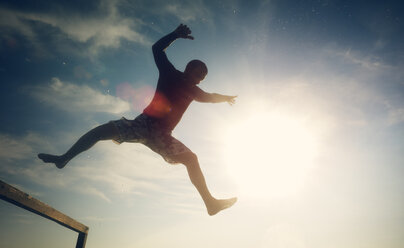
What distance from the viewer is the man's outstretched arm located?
3365 millimetres

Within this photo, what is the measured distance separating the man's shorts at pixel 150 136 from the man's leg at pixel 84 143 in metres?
0.15

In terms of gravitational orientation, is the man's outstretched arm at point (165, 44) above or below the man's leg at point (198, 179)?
above

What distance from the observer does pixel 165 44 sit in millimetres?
3422

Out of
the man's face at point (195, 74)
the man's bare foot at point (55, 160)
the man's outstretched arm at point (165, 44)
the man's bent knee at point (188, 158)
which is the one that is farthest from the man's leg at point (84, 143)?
the man's face at point (195, 74)

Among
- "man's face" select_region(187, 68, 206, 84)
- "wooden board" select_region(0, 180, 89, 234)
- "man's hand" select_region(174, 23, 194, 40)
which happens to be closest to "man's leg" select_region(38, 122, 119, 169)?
"wooden board" select_region(0, 180, 89, 234)

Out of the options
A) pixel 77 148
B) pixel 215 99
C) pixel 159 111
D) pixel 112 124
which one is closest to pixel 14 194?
pixel 77 148

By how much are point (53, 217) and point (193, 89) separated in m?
3.03

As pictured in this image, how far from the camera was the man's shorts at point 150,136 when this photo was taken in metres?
3.18

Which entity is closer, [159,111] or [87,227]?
[159,111]

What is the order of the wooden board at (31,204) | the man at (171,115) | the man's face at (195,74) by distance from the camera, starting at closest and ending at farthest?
the wooden board at (31,204), the man at (171,115), the man's face at (195,74)

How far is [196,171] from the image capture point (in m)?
3.34

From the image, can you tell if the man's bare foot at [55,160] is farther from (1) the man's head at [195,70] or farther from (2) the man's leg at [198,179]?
(1) the man's head at [195,70]

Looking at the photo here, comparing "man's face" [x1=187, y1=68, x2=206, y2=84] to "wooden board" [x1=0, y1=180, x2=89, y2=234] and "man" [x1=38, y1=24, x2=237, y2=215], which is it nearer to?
"man" [x1=38, y1=24, x2=237, y2=215]

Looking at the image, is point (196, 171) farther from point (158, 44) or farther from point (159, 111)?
point (158, 44)
